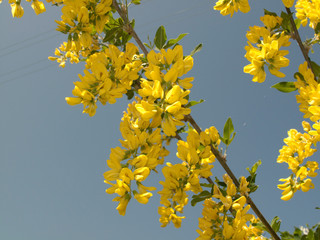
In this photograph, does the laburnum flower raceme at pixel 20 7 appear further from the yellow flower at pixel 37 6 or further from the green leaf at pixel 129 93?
the green leaf at pixel 129 93

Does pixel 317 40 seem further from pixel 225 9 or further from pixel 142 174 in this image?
pixel 142 174

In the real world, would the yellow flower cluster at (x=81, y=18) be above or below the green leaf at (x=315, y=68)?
above

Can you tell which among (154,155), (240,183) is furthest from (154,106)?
(240,183)

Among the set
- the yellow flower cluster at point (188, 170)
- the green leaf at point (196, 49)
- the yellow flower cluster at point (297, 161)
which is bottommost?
the yellow flower cluster at point (297, 161)

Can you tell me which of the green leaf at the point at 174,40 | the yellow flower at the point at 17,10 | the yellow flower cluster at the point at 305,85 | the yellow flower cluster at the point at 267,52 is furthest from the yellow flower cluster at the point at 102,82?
the yellow flower cluster at the point at 305,85

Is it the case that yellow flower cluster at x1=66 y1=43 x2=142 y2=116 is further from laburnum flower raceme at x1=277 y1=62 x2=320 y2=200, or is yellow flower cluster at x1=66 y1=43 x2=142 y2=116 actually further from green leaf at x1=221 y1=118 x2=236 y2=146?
laburnum flower raceme at x1=277 y1=62 x2=320 y2=200

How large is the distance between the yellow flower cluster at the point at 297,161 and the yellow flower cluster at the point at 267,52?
783 millimetres

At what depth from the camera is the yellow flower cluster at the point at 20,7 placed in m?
1.75

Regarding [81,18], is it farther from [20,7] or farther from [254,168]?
[254,168]

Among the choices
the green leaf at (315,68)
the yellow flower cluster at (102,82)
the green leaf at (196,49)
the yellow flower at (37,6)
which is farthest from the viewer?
the yellow flower at (37,6)

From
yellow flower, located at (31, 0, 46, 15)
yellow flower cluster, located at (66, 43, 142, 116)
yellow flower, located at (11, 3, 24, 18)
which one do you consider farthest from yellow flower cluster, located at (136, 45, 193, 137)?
yellow flower, located at (11, 3, 24, 18)

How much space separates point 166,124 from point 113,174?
1.03 feet

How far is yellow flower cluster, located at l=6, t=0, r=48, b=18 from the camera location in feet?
5.75

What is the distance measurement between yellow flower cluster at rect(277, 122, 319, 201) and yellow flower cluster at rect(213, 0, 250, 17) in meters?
1.02
